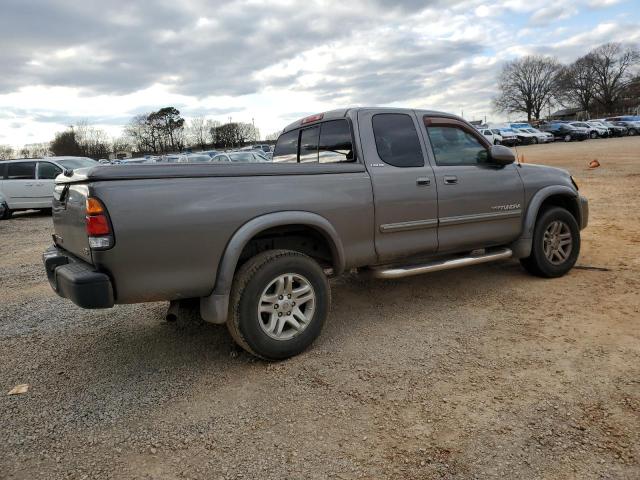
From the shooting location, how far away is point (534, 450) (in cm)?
251

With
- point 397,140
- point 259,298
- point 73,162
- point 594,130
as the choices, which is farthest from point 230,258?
point 594,130

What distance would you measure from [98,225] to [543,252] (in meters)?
4.31

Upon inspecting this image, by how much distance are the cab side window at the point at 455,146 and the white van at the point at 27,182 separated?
12.0m

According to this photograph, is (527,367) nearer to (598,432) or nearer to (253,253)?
(598,432)

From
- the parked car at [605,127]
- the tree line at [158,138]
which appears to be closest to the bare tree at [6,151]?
the tree line at [158,138]

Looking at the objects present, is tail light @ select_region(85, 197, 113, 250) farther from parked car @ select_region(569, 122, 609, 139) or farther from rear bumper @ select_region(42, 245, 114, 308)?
parked car @ select_region(569, 122, 609, 139)

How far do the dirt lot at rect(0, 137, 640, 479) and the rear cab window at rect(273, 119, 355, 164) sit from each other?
57.5 inches

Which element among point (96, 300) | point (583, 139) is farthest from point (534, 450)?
point (583, 139)

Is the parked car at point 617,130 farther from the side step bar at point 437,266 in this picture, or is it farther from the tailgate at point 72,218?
the tailgate at point 72,218

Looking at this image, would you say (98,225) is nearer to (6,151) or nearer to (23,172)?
(23,172)

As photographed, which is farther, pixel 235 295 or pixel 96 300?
pixel 235 295

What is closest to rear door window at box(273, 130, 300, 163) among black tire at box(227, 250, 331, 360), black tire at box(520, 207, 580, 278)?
black tire at box(227, 250, 331, 360)

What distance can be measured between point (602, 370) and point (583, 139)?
156 feet

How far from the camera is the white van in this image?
1376cm
